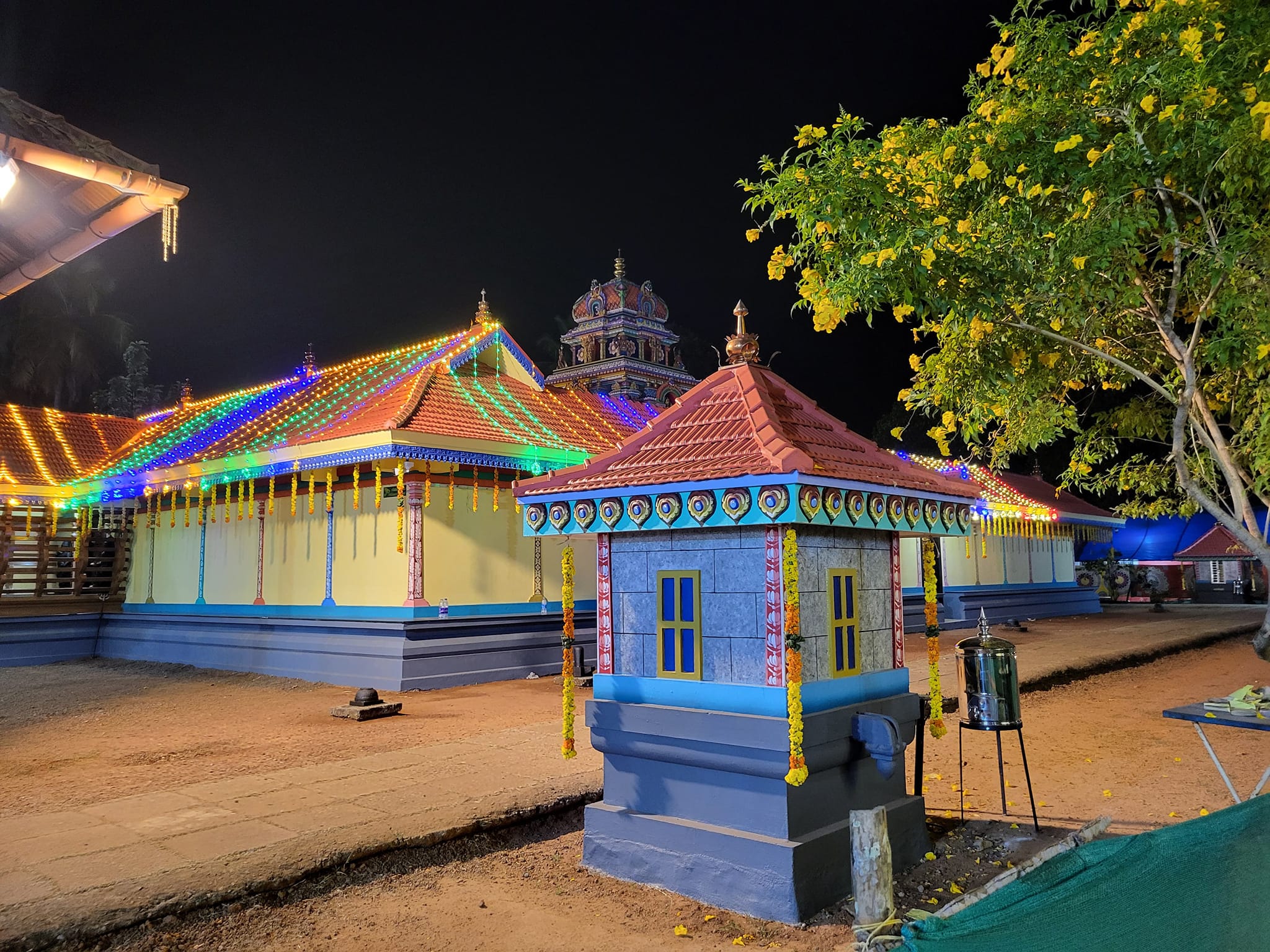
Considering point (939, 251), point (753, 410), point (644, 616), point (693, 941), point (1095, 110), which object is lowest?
point (693, 941)

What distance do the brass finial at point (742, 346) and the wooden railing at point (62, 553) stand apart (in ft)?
58.3

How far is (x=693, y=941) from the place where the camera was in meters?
4.86

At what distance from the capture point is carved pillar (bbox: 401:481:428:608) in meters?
13.8

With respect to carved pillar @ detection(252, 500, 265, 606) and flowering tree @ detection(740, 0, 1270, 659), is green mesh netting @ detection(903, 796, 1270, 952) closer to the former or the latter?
flowering tree @ detection(740, 0, 1270, 659)

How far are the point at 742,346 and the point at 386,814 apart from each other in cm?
449

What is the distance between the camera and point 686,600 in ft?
19.0

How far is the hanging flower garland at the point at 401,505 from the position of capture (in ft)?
44.9

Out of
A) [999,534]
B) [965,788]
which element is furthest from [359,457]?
[999,534]

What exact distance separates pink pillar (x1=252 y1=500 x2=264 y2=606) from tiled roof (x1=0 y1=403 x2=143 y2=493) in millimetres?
5626

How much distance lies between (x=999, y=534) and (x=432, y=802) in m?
24.0

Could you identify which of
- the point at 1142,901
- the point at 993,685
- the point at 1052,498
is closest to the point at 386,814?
the point at 993,685

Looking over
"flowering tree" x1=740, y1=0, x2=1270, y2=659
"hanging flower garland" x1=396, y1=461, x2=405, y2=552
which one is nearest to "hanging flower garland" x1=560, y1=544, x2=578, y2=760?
"flowering tree" x1=740, y1=0, x2=1270, y2=659

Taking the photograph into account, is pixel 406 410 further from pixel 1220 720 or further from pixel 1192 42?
pixel 1220 720

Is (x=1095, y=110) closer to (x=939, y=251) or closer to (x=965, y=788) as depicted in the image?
(x=939, y=251)
